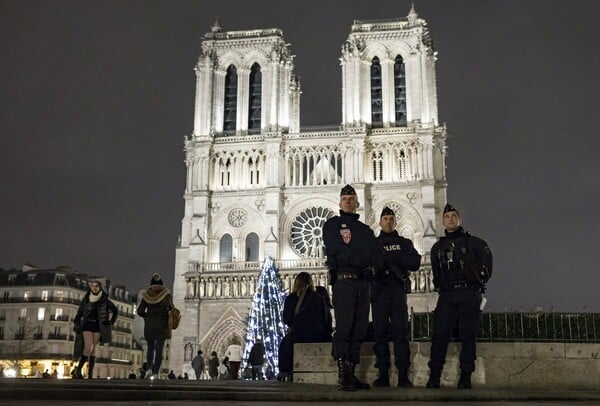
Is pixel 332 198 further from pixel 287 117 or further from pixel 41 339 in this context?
pixel 41 339

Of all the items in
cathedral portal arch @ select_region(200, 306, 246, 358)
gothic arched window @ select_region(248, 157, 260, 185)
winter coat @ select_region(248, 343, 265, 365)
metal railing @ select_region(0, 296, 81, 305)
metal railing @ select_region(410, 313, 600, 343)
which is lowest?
winter coat @ select_region(248, 343, 265, 365)

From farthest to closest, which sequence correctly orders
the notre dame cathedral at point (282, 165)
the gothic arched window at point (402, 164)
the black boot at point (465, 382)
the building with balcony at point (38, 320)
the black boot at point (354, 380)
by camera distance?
1. the building with balcony at point (38, 320)
2. the gothic arched window at point (402, 164)
3. the notre dame cathedral at point (282, 165)
4. the black boot at point (465, 382)
5. the black boot at point (354, 380)

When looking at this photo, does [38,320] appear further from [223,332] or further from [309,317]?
[309,317]

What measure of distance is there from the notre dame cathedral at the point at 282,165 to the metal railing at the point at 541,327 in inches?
956

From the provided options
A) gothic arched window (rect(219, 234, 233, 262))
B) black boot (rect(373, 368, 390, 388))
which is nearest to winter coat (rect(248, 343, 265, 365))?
black boot (rect(373, 368, 390, 388))

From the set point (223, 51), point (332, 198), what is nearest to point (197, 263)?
point (332, 198)

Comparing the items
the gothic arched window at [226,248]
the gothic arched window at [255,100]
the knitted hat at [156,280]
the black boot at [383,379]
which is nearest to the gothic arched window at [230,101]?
the gothic arched window at [255,100]

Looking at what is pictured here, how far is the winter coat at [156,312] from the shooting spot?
10.4m

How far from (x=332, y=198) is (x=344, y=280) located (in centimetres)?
3005

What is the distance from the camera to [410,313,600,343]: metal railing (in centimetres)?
966

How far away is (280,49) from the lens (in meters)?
39.8

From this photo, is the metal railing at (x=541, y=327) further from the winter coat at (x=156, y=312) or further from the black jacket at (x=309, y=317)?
the winter coat at (x=156, y=312)

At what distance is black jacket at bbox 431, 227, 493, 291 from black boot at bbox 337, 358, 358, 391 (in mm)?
1585

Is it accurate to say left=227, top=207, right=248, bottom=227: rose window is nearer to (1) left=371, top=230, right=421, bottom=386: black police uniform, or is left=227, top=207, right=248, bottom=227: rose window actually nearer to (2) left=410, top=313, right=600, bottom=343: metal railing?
(2) left=410, top=313, right=600, bottom=343: metal railing
